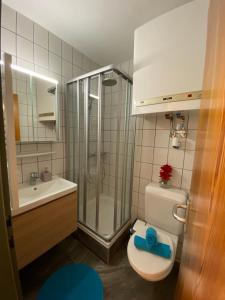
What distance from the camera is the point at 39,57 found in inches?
56.1

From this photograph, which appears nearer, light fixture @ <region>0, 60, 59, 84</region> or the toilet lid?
the toilet lid

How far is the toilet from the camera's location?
3.34ft

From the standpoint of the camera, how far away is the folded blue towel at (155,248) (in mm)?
1087

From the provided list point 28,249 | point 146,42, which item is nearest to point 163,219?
point 28,249

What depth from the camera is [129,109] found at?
161 centimetres

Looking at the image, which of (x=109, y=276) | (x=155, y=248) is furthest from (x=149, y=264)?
(x=109, y=276)

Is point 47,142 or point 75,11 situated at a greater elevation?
point 75,11

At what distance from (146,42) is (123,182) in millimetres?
1436

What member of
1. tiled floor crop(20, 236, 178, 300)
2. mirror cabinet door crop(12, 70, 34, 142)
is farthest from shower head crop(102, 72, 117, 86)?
tiled floor crop(20, 236, 178, 300)

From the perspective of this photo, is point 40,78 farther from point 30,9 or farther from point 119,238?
point 119,238

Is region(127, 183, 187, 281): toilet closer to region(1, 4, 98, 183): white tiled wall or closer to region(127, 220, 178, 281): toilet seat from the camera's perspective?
region(127, 220, 178, 281): toilet seat

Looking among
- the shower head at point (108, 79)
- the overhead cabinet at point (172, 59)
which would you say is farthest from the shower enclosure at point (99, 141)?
the overhead cabinet at point (172, 59)

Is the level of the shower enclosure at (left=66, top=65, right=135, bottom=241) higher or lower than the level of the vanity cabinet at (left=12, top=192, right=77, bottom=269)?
higher

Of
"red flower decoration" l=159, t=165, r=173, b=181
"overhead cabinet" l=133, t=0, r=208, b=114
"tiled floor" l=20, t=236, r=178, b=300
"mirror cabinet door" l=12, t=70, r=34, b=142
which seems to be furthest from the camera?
"red flower decoration" l=159, t=165, r=173, b=181
